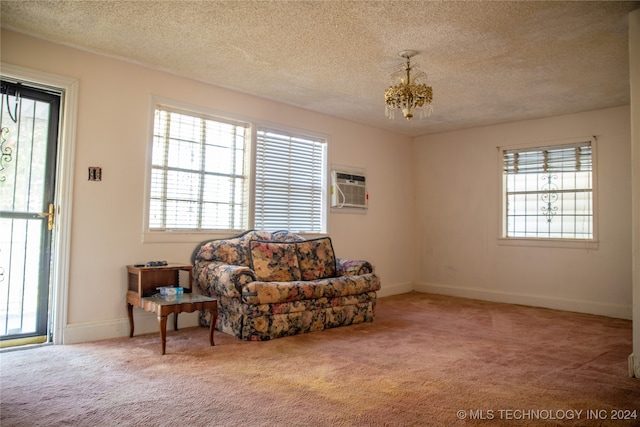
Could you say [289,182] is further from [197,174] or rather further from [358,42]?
[358,42]

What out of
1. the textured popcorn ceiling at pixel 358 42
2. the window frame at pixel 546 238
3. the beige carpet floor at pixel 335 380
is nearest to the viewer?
the beige carpet floor at pixel 335 380

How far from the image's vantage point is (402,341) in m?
3.93

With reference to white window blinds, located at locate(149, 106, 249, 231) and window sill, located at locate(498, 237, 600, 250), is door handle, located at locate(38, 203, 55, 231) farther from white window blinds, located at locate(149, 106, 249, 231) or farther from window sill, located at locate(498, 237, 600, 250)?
window sill, located at locate(498, 237, 600, 250)

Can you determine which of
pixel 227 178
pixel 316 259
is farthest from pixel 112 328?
pixel 316 259

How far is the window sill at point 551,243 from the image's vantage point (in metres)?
5.53

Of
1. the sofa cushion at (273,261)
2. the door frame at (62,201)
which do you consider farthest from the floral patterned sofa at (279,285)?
the door frame at (62,201)

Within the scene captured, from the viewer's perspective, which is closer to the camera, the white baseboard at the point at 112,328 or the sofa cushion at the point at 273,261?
the white baseboard at the point at 112,328

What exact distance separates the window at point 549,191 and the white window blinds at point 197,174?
3899 millimetres

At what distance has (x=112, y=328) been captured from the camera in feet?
12.9

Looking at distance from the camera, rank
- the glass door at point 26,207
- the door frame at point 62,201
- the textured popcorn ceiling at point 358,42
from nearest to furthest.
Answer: the textured popcorn ceiling at point 358,42
the glass door at point 26,207
the door frame at point 62,201

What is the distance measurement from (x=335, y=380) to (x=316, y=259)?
2.11 m

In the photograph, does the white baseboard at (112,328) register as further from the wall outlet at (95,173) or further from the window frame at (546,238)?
the window frame at (546,238)

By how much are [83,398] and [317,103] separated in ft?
13.4

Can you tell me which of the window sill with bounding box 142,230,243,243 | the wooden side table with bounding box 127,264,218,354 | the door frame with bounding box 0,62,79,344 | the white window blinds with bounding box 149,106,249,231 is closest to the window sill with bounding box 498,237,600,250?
the white window blinds with bounding box 149,106,249,231
